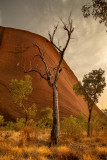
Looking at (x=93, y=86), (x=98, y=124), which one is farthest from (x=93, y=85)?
(x=98, y=124)

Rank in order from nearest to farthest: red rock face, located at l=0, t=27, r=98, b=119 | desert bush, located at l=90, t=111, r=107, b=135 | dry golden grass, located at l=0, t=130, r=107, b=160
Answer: dry golden grass, located at l=0, t=130, r=107, b=160, desert bush, located at l=90, t=111, r=107, b=135, red rock face, located at l=0, t=27, r=98, b=119

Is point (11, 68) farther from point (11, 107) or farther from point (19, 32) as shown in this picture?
point (19, 32)

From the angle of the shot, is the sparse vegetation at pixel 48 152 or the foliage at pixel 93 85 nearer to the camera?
the sparse vegetation at pixel 48 152

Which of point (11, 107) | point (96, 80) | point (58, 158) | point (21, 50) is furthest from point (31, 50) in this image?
point (58, 158)

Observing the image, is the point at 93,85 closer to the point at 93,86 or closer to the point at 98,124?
the point at 93,86

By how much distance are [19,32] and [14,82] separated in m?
49.1

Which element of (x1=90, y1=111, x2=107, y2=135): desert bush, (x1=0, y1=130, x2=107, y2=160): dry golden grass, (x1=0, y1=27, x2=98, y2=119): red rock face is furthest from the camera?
(x1=0, y1=27, x2=98, y2=119): red rock face

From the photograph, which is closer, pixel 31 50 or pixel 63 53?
pixel 63 53

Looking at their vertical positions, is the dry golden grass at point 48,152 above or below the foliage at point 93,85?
below

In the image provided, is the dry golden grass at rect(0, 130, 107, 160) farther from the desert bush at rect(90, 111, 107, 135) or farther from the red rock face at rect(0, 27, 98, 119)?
the red rock face at rect(0, 27, 98, 119)

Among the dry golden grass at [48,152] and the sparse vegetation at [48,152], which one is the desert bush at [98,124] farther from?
the dry golden grass at [48,152]

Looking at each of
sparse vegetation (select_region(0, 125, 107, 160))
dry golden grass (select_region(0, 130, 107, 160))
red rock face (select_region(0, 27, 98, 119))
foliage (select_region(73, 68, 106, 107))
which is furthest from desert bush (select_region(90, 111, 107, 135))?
red rock face (select_region(0, 27, 98, 119))

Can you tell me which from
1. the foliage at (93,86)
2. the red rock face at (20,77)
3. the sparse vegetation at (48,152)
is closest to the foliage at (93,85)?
the foliage at (93,86)

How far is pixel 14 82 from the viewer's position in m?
17.3
